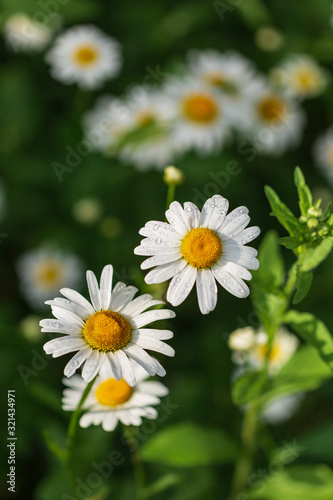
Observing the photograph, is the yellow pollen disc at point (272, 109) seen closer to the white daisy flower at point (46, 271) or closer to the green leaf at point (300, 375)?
the white daisy flower at point (46, 271)

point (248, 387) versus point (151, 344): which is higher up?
point (151, 344)

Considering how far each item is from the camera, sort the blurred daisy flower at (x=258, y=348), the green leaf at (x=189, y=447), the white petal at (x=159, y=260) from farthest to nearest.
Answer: the blurred daisy flower at (x=258, y=348) → the green leaf at (x=189, y=447) → the white petal at (x=159, y=260)

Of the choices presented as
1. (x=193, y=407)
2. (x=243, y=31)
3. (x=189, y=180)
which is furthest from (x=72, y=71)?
(x=193, y=407)

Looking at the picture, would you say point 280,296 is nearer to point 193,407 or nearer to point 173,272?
point 173,272

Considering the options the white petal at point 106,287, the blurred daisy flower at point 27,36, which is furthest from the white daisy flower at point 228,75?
the white petal at point 106,287

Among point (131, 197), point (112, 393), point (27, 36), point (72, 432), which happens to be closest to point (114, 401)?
point (112, 393)

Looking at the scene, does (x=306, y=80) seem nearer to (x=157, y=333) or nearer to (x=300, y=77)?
(x=300, y=77)
